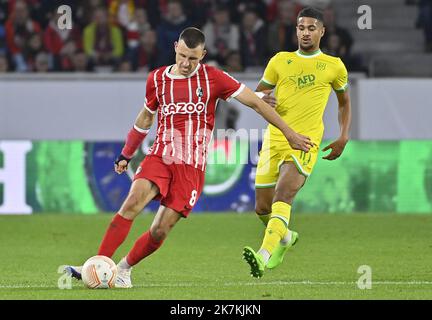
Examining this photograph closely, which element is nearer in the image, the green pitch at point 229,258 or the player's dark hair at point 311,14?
the green pitch at point 229,258

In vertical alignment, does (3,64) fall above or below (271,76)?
below

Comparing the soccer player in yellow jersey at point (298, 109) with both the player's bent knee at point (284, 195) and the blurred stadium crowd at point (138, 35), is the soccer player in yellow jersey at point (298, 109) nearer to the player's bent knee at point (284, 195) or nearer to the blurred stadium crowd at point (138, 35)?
the player's bent knee at point (284, 195)

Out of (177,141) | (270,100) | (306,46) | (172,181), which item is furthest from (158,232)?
(306,46)

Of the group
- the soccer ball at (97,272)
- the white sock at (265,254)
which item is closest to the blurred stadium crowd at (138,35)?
the white sock at (265,254)

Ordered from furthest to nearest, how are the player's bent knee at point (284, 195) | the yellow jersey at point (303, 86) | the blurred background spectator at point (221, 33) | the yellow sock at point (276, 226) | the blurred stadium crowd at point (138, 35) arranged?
the blurred background spectator at point (221, 33), the blurred stadium crowd at point (138, 35), the yellow jersey at point (303, 86), the player's bent knee at point (284, 195), the yellow sock at point (276, 226)

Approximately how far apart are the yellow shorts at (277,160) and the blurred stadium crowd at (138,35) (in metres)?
8.01

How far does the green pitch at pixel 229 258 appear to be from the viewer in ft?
28.1

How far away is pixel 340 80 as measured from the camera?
1011 centimetres

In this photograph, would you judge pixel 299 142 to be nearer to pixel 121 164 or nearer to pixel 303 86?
pixel 121 164

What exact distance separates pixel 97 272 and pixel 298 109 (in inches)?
94.1

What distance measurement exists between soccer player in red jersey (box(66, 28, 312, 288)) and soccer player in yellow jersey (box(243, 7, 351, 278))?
3.06 ft

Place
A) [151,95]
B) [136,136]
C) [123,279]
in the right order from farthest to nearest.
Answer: [136,136] < [151,95] < [123,279]

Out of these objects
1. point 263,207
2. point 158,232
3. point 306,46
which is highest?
point 306,46

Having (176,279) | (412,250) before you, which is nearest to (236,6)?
(412,250)
